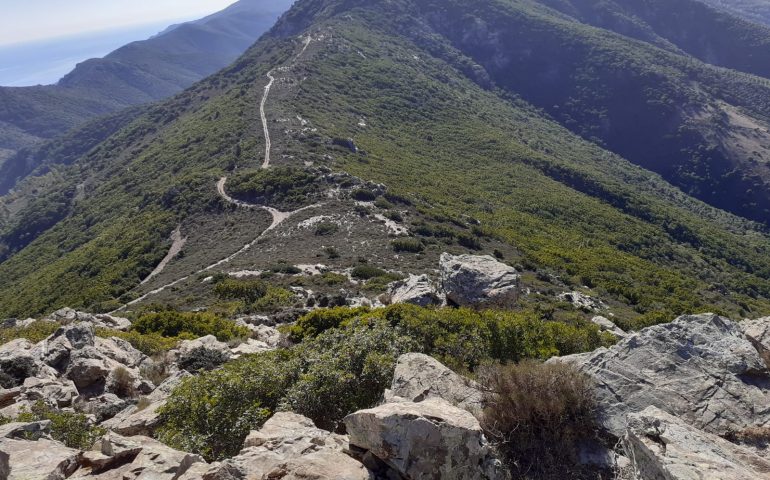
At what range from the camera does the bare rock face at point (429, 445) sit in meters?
7.74

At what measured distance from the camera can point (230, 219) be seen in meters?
55.6

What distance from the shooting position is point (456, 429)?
25.9 ft

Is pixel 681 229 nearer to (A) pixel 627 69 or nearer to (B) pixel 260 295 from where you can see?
(B) pixel 260 295

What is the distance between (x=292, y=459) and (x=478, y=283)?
17.7 m

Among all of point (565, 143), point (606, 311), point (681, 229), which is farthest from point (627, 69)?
point (606, 311)

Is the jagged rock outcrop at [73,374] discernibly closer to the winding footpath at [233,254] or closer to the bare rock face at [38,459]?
the bare rock face at [38,459]

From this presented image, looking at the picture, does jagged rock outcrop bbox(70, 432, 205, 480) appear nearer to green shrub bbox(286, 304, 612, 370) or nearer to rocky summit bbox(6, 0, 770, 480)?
rocky summit bbox(6, 0, 770, 480)

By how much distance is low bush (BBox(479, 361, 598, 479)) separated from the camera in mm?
8523

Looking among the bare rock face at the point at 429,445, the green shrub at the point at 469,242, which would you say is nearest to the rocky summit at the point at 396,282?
the bare rock face at the point at 429,445

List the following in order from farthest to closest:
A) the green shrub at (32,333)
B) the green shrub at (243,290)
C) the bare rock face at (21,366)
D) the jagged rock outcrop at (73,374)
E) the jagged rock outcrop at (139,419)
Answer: the green shrub at (243,290) → the green shrub at (32,333) → the bare rock face at (21,366) → the jagged rock outcrop at (73,374) → the jagged rock outcrop at (139,419)

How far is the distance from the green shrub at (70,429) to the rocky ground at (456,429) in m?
0.20

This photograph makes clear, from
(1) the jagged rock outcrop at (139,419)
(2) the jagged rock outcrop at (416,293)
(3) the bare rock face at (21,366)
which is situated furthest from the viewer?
(2) the jagged rock outcrop at (416,293)

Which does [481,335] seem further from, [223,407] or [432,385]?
[223,407]

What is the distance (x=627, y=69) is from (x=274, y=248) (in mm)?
156652
